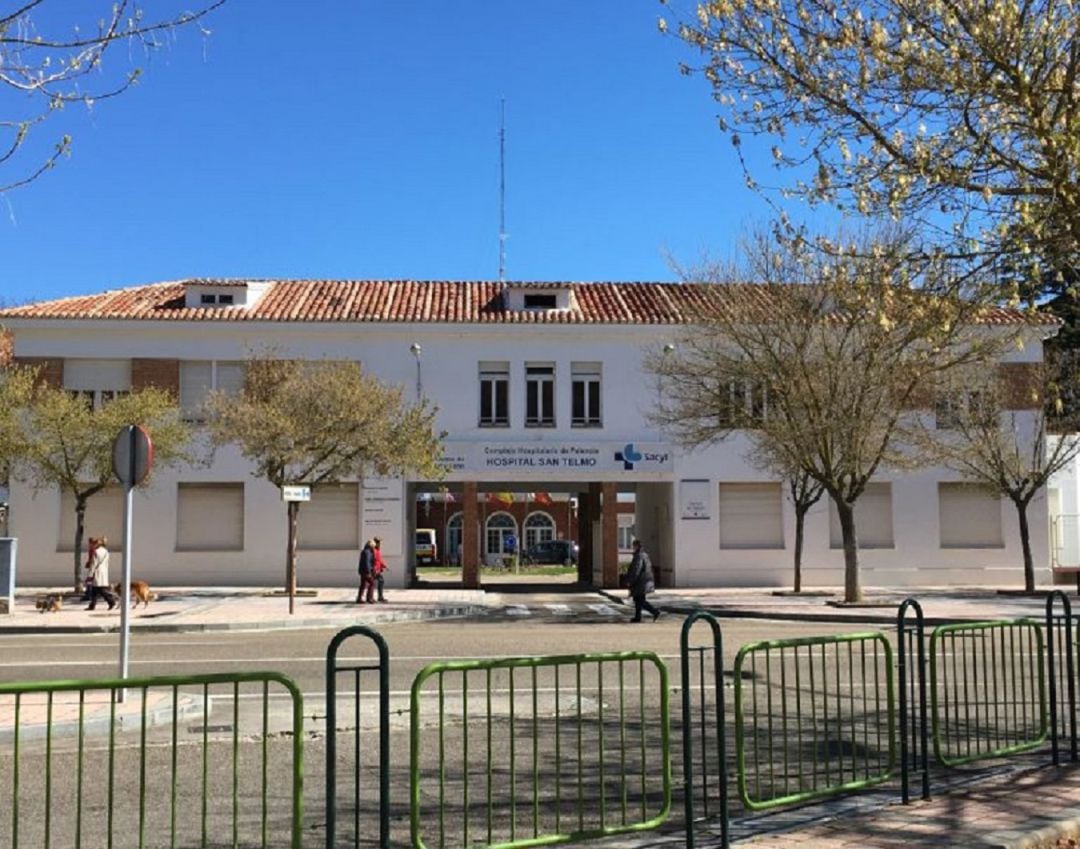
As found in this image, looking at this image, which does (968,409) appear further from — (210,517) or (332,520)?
(210,517)

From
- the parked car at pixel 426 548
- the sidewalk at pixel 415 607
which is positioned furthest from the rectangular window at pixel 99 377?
the parked car at pixel 426 548

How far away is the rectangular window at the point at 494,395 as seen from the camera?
104ft

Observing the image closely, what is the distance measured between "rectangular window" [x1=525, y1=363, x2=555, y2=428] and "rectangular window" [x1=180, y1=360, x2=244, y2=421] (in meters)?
8.17

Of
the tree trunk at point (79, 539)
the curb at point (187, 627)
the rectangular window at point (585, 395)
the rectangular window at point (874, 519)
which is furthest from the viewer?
the rectangular window at point (874, 519)

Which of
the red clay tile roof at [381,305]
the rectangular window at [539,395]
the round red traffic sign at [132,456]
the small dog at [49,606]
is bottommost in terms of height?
the small dog at [49,606]

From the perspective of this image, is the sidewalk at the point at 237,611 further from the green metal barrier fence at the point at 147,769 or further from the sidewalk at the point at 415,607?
the green metal barrier fence at the point at 147,769

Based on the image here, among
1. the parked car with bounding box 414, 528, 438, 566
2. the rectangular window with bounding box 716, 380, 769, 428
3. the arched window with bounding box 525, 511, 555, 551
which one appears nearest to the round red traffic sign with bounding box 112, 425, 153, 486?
the rectangular window with bounding box 716, 380, 769, 428

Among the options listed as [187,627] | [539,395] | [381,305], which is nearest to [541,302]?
[539,395]

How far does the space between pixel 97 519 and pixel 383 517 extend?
7924 millimetres

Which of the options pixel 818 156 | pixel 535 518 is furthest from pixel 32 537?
pixel 535 518

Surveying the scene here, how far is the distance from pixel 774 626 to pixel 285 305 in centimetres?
1880

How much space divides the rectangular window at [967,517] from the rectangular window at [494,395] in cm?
1298

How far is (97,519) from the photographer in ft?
101

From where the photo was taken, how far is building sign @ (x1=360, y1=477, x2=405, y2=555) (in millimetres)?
30984
